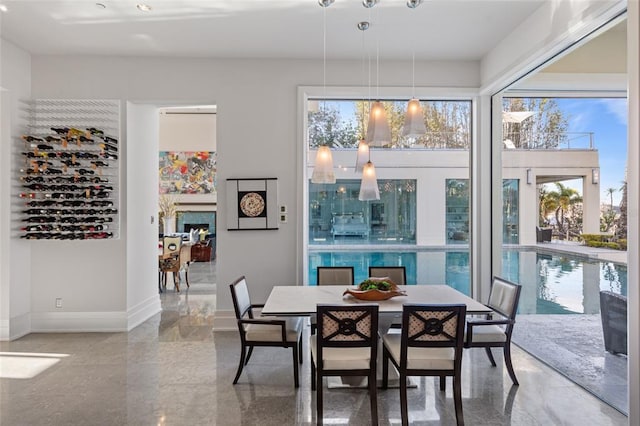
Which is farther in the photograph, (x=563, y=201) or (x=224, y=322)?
(x=224, y=322)

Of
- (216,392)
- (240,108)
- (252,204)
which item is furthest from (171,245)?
(216,392)

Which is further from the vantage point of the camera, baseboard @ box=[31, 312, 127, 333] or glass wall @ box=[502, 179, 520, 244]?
baseboard @ box=[31, 312, 127, 333]

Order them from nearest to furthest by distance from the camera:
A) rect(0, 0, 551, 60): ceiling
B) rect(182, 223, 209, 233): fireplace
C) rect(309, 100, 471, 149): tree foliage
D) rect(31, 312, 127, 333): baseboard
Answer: rect(0, 0, 551, 60): ceiling, rect(31, 312, 127, 333): baseboard, rect(309, 100, 471, 149): tree foliage, rect(182, 223, 209, 233): fireplace

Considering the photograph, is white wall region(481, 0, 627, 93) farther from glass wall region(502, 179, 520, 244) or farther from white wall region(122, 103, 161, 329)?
white wall region(122, 103, 161, 329)

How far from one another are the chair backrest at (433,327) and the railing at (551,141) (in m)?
1.98

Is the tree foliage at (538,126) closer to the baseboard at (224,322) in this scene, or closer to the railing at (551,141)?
the railing at (551,141)

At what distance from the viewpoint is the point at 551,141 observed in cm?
360

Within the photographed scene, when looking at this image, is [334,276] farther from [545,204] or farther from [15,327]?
[15,327]

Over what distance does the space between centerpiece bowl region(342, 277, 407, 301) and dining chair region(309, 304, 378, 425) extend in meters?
0.55

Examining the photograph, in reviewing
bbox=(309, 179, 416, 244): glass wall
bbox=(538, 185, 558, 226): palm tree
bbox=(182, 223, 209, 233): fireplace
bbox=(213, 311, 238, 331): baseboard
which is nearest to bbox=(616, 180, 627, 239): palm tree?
bbox=(538, 185, 558, 226): palm tree

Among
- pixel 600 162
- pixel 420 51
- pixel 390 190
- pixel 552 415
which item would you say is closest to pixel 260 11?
pixel 420 51

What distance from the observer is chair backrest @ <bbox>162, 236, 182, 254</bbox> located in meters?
6.72

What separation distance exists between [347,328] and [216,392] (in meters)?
1.34

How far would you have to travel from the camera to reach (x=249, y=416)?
2.64m
